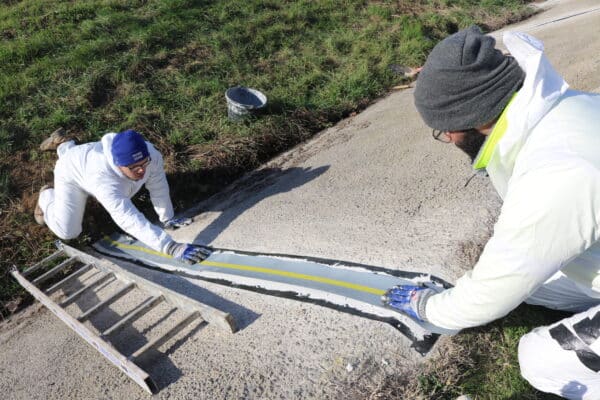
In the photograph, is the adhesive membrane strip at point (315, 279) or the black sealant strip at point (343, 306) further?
the adhesive membrane strip at point (315, 279)

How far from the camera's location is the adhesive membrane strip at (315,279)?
3.16 meters

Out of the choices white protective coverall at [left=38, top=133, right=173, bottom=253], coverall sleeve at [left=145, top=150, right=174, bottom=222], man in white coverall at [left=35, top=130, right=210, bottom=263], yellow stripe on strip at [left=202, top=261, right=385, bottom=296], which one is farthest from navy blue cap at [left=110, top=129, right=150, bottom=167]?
yellow stripe on strip at [left=202, top=261, right=385, bottom=296]

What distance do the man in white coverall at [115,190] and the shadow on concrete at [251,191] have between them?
1.30 feet

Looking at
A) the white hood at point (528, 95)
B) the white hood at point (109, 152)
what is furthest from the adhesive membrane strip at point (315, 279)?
the white hood at point (528, 95)

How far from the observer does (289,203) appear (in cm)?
512

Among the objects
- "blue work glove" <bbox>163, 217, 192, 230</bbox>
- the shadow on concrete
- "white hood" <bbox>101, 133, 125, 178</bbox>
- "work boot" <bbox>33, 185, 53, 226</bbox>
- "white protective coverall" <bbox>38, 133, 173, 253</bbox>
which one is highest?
"white hood" <bbox>101, 133, 125, 178</bbox>

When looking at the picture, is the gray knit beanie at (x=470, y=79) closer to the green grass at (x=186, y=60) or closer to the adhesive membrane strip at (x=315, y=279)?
the adhesive membrane strip at (x=315, y=279)

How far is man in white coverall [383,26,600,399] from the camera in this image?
1.92 meters

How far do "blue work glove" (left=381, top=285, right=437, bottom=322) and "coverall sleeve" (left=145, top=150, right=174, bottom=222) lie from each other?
10.0 ft

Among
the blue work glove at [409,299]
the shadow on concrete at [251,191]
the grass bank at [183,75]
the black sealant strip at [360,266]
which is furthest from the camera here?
the grass bank at [183,75]

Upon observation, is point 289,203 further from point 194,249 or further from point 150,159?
point 150,159

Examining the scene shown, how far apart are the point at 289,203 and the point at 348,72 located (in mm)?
3585

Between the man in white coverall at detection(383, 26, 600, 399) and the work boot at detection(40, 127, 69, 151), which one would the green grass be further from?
the man in white coverall at detection(383, 26, 600, 399)

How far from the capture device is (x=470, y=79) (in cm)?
217
